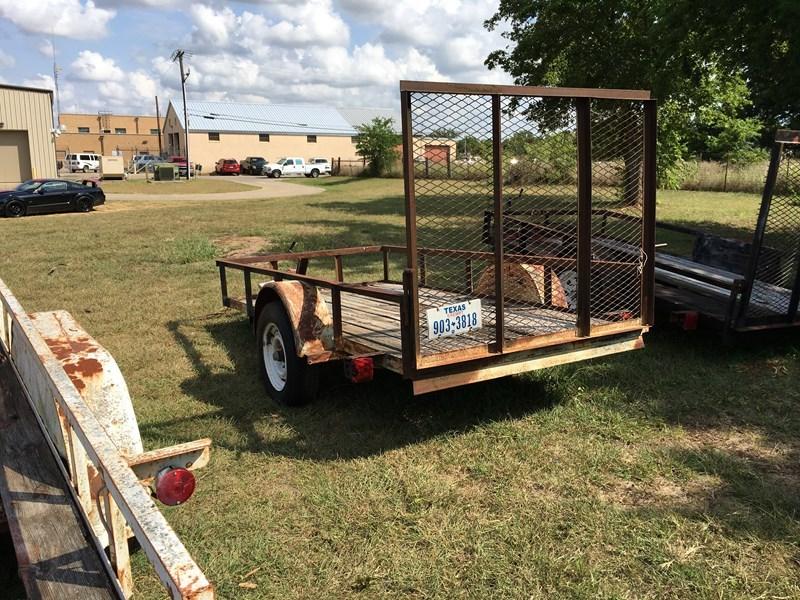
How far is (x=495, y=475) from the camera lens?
3859mm

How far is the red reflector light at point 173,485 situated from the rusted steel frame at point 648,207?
135 inches

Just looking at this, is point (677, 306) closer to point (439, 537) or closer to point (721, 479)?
point (721, 479)

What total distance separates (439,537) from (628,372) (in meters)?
2.85

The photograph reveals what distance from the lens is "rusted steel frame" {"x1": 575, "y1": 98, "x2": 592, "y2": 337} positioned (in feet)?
13.5

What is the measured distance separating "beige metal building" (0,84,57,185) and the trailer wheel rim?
2966 centimetres

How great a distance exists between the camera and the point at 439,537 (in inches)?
129

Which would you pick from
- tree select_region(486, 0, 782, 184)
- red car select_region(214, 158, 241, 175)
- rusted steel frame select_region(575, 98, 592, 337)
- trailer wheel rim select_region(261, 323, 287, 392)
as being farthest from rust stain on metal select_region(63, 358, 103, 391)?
red car select_region(214, 158, 241, 175)

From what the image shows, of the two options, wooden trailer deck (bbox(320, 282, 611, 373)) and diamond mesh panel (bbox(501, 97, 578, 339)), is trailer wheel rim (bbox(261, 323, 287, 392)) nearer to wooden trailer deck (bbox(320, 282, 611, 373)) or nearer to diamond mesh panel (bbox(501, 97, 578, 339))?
wooden trailer deck (bbox(320, 282, 611, 373))

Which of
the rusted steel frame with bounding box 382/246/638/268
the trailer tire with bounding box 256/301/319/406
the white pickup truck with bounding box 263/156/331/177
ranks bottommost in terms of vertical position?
the trailer tire with bounding box 256/301/319/406

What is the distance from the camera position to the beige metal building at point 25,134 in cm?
2898

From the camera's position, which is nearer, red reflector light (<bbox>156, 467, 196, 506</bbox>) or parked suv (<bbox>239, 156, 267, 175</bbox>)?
red reflector light (<bbox>156, 467, 196, 506</bbox>)

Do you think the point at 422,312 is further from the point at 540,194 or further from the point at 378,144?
the point at 378,144

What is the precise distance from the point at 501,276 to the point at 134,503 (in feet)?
9.00

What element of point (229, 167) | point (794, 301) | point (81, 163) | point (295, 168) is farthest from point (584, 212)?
point (81, 163)
